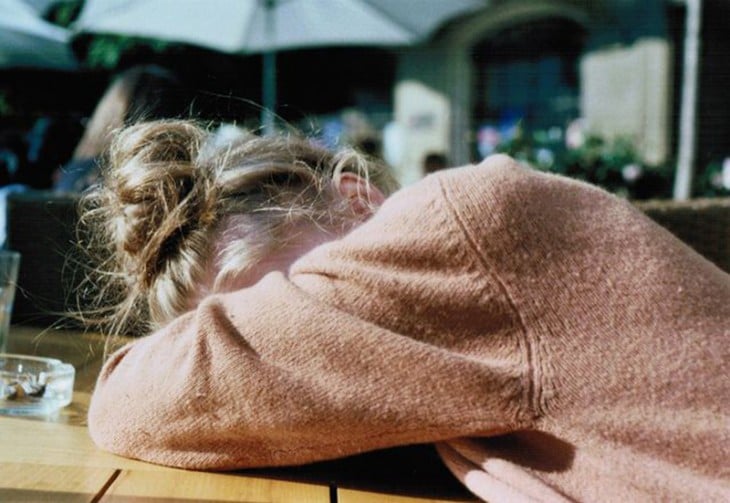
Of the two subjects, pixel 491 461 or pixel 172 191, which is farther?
pixel 172 191

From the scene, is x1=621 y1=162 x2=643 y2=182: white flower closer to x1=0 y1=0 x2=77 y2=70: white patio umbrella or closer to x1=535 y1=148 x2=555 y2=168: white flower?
x1=535 y1=148 x2=555 y2=168: white flower

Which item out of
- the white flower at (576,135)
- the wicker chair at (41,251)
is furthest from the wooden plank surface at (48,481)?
the white flower at (576,135)

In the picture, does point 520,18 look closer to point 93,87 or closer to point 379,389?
point 93,87

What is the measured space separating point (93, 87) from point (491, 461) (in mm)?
6678

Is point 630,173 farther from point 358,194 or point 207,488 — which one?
point 207,488

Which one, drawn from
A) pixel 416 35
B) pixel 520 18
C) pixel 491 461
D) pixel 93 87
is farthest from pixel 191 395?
pixel 520 18

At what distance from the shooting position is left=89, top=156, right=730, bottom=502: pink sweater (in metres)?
0.76

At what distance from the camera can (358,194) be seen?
1130 mm

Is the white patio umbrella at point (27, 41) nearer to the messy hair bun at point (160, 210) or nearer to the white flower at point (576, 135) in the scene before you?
the white flower at point (576, 135)

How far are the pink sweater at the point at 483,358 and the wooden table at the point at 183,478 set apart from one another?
1.0 inches

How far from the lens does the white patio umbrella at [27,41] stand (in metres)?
4.48

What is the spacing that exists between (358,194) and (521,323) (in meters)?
0.40

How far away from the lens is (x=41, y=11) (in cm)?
537

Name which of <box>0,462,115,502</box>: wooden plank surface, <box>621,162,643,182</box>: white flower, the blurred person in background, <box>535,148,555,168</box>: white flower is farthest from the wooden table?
<box>621,162,643,182</box>: white flower
